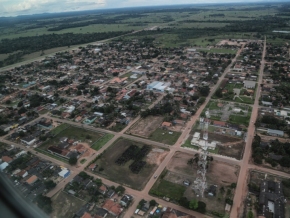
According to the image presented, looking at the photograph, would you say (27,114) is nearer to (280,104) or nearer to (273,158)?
(273,158)

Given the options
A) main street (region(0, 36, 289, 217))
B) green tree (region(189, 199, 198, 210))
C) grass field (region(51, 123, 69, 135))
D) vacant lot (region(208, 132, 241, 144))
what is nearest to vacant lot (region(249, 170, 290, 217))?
main street (region(0, 36, 289, 217))

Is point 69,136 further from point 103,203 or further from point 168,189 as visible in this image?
point 168,189

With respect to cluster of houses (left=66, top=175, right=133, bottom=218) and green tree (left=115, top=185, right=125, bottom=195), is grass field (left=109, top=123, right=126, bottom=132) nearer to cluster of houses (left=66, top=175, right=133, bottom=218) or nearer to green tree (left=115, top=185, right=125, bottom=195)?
cluster of houses (left=66, top=175, right=133, bottom=218)

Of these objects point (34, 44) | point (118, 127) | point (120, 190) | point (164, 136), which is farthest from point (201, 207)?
point (34, 44)

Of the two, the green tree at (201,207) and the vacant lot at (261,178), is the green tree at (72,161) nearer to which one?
the green tree at (201,207)

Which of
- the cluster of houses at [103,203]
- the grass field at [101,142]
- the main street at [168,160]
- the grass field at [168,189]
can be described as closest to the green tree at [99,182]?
the cluster of houses at [103,203]

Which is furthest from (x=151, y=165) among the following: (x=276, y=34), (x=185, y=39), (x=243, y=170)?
(x=276, y=34)
